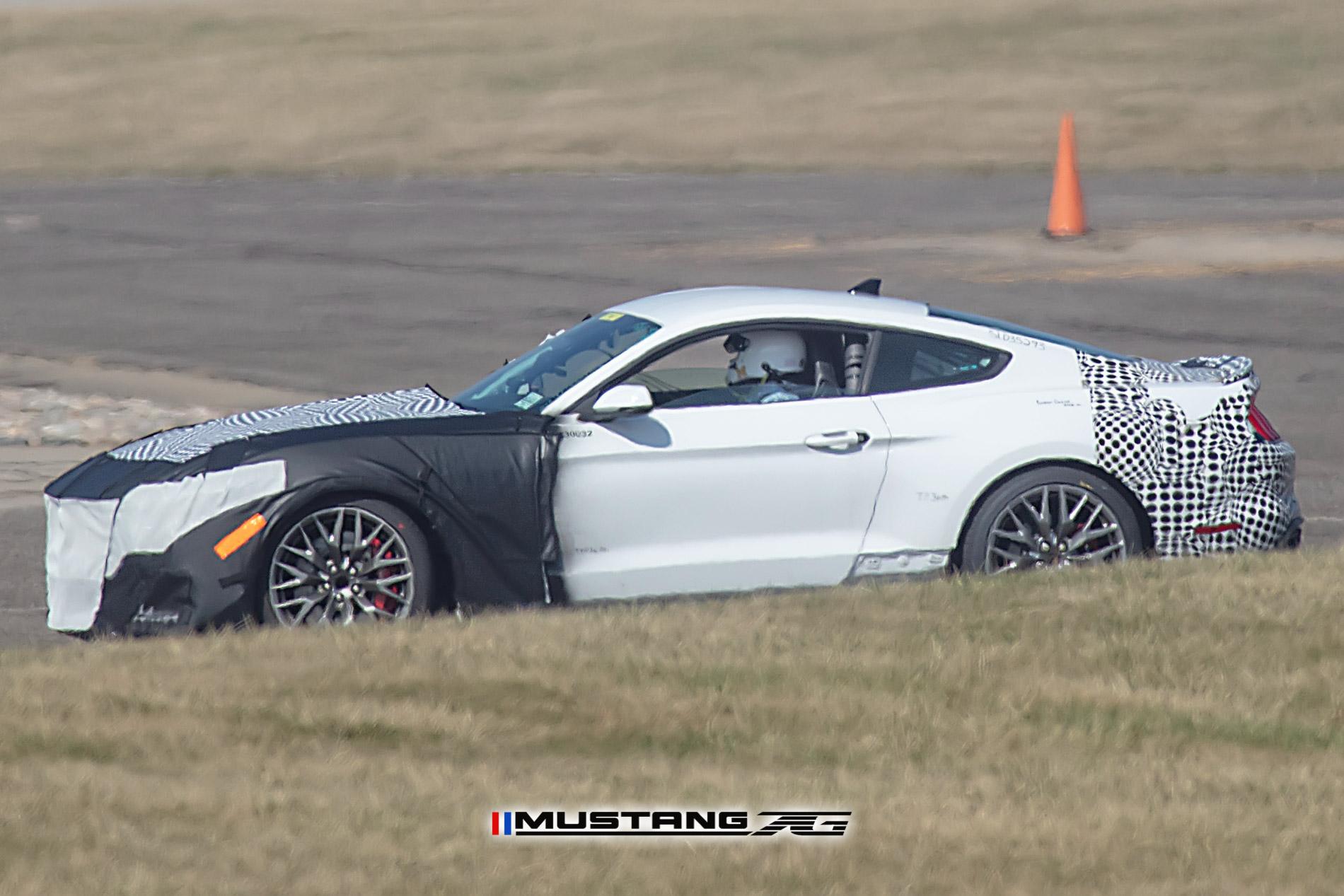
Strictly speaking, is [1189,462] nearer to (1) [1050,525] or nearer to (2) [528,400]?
(1) [1050,525]

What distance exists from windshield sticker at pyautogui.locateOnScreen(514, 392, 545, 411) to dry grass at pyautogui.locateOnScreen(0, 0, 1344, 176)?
86.0 feet

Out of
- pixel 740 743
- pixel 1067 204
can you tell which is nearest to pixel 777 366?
pixel 740 743

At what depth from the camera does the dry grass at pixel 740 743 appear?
5184mm

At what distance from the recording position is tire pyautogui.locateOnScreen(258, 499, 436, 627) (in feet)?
25.9

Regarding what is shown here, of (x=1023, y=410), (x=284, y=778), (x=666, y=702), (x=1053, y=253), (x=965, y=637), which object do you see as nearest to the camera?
(x=284, y=778)

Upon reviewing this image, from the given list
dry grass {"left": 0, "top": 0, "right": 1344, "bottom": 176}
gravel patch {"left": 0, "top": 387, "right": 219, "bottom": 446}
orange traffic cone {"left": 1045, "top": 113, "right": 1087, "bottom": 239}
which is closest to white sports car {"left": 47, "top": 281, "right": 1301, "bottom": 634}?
gravel patch {"left": 0, "top": 387, "right": 219, "bottom": 446}

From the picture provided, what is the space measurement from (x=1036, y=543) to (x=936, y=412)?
2.12 ft

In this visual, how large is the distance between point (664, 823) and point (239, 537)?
288 centimetres

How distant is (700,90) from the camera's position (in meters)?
47.0

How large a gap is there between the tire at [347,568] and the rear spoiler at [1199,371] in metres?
3.07

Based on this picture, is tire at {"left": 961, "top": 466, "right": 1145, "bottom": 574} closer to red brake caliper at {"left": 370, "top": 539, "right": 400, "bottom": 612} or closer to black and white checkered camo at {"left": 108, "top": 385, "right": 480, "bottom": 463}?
black and white checkered camo at {"left": 108, "top": 385, "right": 480, "bottom": 463}

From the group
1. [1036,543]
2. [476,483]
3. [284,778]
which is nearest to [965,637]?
[1036,543]

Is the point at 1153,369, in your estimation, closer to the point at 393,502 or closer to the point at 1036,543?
the point at 1036,543

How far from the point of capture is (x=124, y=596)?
790 cm
